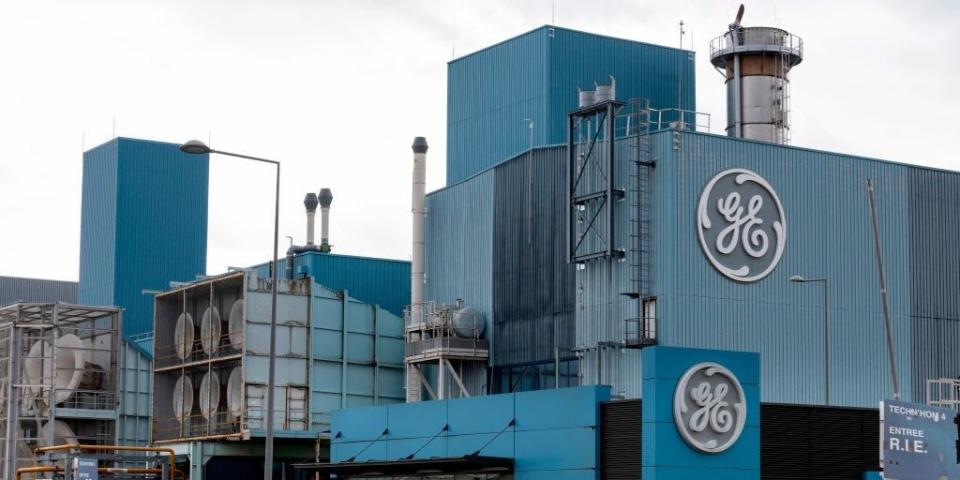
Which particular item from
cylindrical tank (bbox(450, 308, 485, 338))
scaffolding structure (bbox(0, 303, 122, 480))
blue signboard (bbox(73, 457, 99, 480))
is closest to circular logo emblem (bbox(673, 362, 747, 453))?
cylindrical tank (bbox(450, 308, 485, 338))

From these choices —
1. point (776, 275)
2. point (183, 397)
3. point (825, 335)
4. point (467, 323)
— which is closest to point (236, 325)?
point (183, 397)

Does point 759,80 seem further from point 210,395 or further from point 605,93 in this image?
point 210,395

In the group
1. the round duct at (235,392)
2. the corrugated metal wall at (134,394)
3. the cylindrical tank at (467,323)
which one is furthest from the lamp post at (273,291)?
the corrugated metal wall at (134,394)

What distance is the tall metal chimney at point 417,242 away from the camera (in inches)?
2724

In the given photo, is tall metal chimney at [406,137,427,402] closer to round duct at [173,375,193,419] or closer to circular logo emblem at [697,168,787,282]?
round duct at [173,375,193,419]

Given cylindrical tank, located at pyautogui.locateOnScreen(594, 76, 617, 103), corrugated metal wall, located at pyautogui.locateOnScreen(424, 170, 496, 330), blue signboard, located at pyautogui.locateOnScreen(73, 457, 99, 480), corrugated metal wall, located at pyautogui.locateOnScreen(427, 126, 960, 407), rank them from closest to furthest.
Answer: blue signboard, located at pyautogui.locateOnScreen(73, 457, 99, 480)
corrugated metal wall, located at pyautogui.locateOnScreen(427, 126, 960, 407)
cylindrical tank, located at pyautogui.locateOnScreen(594, 76, 617, 103)
corrugated metal wall, located at pyautogui.locateOnScreen(424, 170, 496, 330)

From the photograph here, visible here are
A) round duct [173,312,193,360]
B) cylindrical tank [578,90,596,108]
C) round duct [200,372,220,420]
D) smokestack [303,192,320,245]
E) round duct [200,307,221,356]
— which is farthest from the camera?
smokestack [303,192,320,245]

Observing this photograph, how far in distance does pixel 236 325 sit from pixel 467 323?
11.1m

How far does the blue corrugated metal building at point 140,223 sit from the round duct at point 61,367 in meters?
21.6

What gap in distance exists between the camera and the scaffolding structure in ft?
239

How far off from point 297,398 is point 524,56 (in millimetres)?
18876

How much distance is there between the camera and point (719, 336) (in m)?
59.0

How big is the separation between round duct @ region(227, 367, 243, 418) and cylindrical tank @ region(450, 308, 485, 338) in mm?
9988

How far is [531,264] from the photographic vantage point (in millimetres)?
64000
